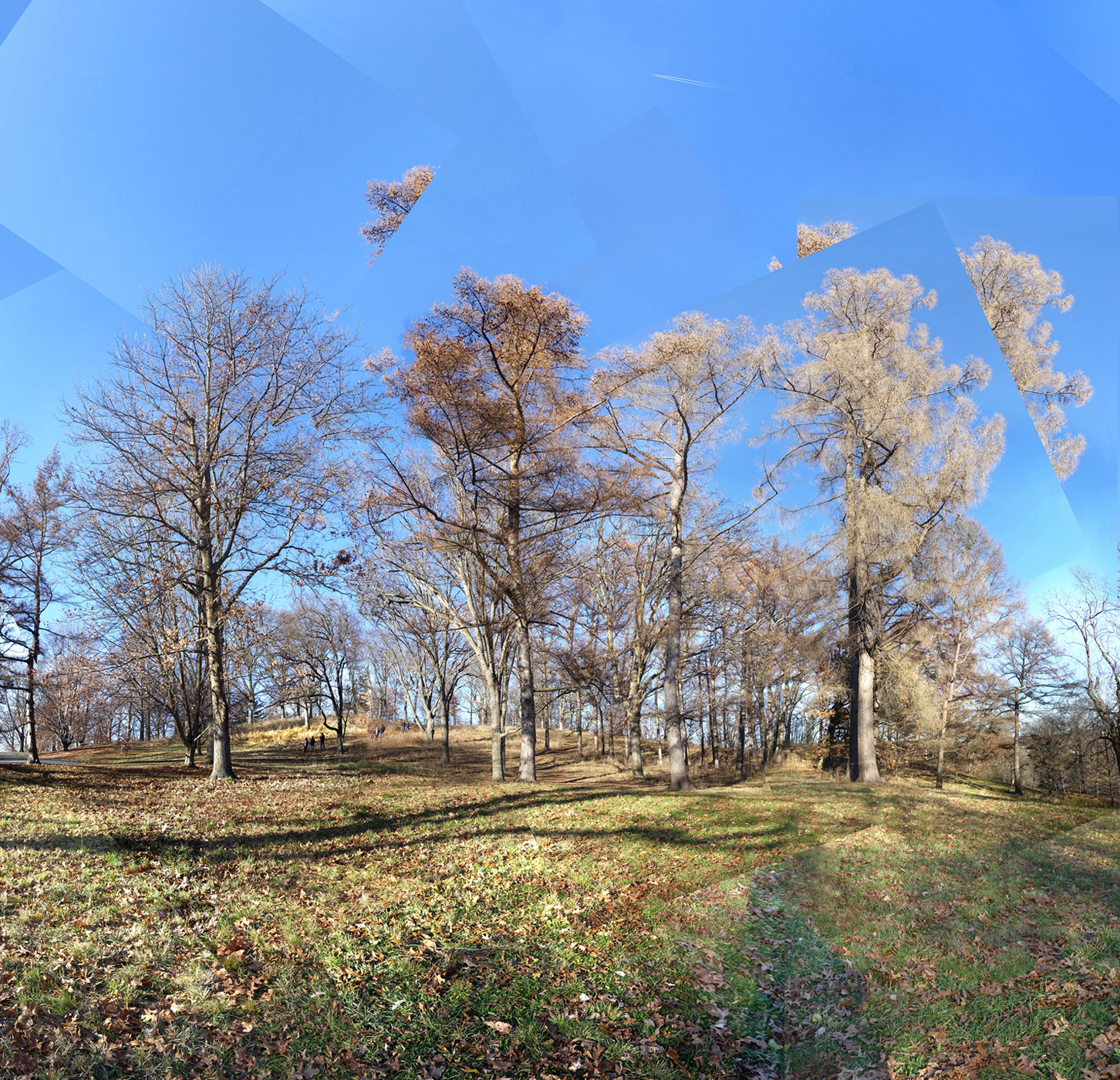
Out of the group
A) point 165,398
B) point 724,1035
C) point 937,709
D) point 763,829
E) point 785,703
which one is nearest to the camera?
point 724,1035

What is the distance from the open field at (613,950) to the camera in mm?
2365

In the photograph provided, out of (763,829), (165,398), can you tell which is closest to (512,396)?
(763,829)

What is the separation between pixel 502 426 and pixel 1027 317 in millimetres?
5777

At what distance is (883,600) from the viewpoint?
20.1 feet

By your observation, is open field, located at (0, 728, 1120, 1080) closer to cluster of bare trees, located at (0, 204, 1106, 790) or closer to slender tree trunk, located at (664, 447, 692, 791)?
cluster of bare trees, located at (0, 204, 1106, 790)

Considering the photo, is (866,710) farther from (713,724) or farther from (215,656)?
(713,724)

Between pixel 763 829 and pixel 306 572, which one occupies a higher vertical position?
pixel 306 572

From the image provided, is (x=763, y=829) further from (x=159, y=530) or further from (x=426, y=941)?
(x=159, y=530)

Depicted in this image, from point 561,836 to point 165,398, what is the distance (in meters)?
12.2

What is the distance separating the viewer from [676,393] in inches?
247

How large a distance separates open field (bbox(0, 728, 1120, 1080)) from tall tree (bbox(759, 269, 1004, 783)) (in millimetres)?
1991

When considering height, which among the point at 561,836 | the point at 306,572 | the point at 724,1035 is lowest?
the point at 561,836

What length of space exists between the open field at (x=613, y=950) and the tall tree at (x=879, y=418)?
199 cm

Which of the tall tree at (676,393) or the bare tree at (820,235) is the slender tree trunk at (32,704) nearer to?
the tall tree at (676,393)
